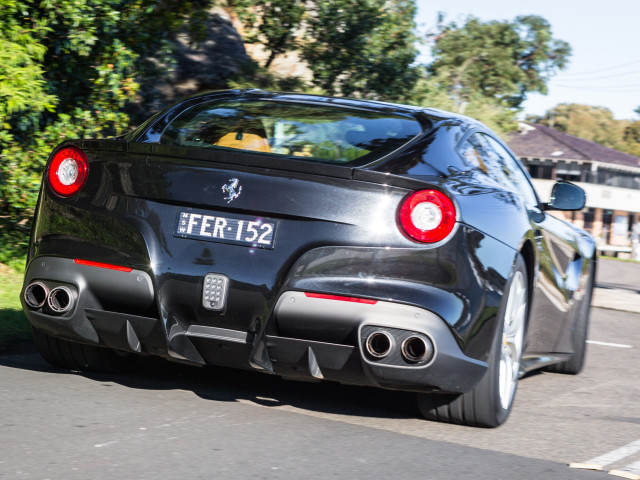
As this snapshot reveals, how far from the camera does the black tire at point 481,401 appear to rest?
427 cm

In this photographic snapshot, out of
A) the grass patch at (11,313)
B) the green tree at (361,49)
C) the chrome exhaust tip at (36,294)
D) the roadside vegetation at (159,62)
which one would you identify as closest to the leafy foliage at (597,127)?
the roadside vegetation at (159,62)

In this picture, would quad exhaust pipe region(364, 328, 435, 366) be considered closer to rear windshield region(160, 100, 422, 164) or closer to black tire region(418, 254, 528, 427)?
black tire region(418, 254, 528, 427)

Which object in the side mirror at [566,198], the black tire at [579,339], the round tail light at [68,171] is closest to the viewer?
the round tail light at [68,171]

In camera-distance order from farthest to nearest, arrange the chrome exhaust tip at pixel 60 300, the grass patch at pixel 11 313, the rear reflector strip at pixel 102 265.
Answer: the grass patch at pixel 11 313
the chrome exhaust tip at pixel 60 300
the rear reflector strip at pixel 102 265

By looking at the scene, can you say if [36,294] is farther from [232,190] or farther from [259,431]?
[259,431]

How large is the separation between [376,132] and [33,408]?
1.94 meters

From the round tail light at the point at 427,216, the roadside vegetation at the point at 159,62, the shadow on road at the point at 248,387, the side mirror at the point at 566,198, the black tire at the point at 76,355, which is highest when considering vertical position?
the roadside vegetation at the point at 159,62

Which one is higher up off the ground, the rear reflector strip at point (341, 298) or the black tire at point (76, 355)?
the rear reflector strip at point (341, 298)

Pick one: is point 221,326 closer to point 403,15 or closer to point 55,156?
point 55,156

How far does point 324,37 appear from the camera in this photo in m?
15.7

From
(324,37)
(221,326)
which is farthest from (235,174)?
(324,37)

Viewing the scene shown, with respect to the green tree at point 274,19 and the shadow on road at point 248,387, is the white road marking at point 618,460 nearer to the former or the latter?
the shadow on road at point 248,387

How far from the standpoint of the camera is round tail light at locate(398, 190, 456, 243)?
13.0ft

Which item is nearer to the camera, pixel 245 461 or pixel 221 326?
pixel 245 461
